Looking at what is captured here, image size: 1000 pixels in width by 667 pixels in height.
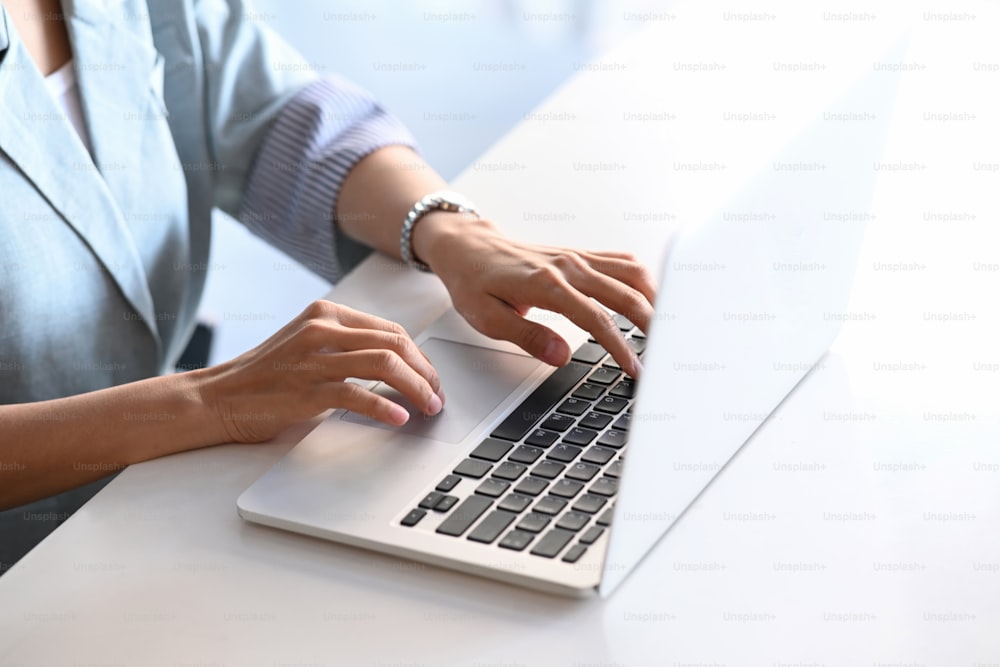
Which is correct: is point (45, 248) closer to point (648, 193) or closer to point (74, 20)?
point (74, 20)

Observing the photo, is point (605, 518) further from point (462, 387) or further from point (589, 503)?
point (462, 387)

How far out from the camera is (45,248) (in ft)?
3.09

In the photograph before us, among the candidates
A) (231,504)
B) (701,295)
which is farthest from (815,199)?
(231,504)

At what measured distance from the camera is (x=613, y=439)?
28.4 inches

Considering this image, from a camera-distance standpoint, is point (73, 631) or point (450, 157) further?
point (450, 157)

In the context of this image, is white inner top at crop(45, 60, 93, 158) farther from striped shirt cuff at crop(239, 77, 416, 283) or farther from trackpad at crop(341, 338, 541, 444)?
trackpad at crop(341, 338, 541, 444)

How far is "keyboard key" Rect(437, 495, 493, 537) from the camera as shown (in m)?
0.65

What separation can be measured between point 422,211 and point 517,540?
424 millimetres

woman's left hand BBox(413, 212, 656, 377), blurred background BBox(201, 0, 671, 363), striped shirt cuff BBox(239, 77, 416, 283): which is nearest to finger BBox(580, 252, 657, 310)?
woman's left hand BBox(413, 212, 656, 377)

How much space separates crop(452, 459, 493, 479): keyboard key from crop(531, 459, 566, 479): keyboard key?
3 cm

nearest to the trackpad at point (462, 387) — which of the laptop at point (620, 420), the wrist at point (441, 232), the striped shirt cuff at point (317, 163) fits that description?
the laptop at point (620, 420)

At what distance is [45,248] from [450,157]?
1701mm

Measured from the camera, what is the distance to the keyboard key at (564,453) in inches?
27.6

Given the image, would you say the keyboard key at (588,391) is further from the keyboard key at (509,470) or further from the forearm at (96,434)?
the forearm at (96,434)
